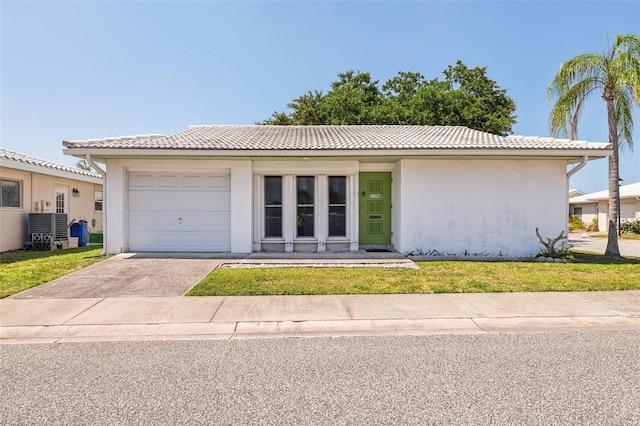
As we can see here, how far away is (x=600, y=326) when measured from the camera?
5.06m

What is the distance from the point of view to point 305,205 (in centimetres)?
1145

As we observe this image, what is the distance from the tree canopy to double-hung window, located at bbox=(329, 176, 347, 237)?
14365mm

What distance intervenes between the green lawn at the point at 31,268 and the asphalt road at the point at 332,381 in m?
3.46

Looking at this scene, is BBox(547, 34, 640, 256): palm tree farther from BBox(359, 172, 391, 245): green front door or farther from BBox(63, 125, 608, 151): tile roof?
BBox(359, 172, 391, 245): green front door

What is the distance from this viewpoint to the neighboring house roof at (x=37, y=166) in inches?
456

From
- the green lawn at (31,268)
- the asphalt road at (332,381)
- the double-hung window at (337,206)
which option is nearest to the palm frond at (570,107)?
the double-hung window at (337,206)

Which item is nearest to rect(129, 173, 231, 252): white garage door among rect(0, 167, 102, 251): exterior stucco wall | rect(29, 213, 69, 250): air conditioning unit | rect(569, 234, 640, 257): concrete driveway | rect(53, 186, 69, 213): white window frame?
rect(29, 213, 69, 250): air conditioning unit

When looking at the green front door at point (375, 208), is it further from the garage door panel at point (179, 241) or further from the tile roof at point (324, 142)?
the garage door panel at point (179, 241)

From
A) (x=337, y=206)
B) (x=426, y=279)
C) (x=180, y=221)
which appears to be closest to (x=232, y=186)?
(x=180, y=221)

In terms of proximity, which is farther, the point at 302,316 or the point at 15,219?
the point at 15,219

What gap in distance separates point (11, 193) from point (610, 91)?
1997 centimetres

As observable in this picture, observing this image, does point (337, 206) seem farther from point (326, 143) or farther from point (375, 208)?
point (326, 143)

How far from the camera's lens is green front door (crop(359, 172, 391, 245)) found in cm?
1173

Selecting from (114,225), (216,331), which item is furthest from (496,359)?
(114,225)
